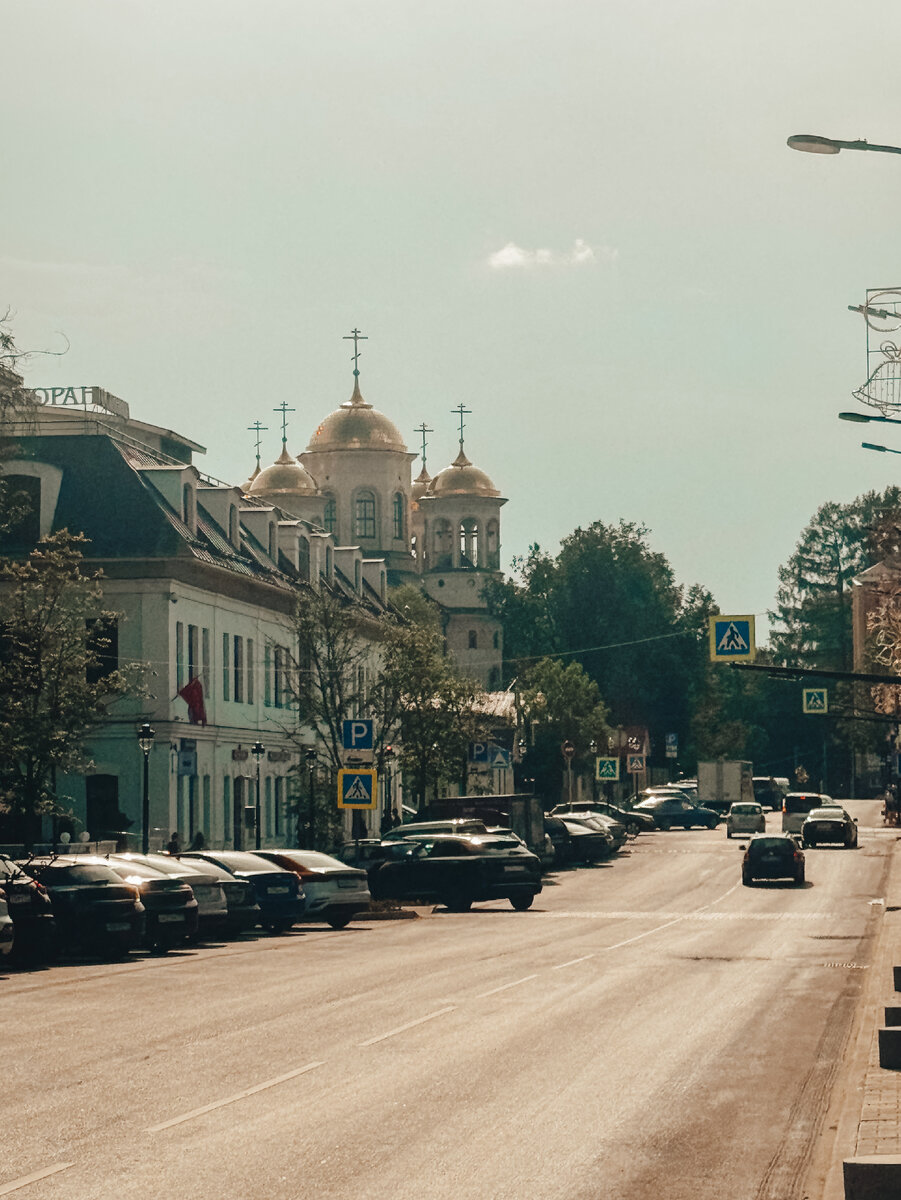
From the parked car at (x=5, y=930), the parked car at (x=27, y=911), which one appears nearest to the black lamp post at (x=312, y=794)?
the parked car at (x=27, y=911)

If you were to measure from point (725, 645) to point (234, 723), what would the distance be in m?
21.1

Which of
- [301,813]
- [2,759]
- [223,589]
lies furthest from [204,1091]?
[223,589]

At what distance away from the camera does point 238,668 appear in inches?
2247

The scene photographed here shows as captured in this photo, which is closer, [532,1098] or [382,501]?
[532,1098]

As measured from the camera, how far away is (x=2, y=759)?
3425 centimetres

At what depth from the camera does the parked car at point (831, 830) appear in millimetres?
65125

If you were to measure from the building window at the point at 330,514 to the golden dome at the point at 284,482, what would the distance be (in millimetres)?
1093

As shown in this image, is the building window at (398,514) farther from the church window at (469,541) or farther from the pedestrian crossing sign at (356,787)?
the pedestrian crossing sign at (356,787)

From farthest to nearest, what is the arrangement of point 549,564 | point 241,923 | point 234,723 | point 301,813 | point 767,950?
point 549,564, point 234,723, point 301,813, point 241,923, point 767,950

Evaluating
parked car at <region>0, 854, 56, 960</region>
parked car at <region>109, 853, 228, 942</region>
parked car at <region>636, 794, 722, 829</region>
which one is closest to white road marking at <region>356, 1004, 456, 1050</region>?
parked car at <region>0, 854, 56, 960</region>

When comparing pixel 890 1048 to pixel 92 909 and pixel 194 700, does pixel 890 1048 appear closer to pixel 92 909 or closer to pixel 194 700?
pixel 92 909

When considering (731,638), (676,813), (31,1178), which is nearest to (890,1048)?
(31,1178)

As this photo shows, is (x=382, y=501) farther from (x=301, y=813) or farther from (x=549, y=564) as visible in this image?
(x=301, y=813)

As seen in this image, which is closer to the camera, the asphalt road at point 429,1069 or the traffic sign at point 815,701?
the asphalt road at point 429,1069
